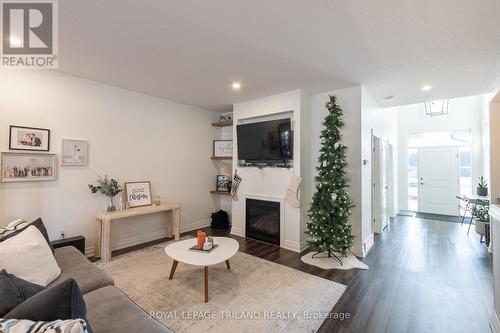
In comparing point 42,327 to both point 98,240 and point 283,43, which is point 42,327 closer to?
point 283,43

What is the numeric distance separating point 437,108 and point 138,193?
747 centimetres

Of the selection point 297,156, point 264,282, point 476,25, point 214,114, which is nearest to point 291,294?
point 264,282

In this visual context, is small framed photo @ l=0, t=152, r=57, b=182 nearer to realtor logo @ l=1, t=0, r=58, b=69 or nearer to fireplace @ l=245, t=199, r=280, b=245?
realtor logo @ l=1, t=0, r=58, b=69

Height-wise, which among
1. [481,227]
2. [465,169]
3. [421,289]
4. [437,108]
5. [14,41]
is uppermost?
[437,108]

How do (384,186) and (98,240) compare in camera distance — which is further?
(384,186)

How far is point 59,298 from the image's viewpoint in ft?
3.02

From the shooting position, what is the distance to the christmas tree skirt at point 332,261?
3.05m

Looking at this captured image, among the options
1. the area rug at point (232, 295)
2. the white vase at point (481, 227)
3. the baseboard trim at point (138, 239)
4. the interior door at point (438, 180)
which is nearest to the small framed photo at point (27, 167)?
the baseboard trim at point (138, 239)

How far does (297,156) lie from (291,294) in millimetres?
2023

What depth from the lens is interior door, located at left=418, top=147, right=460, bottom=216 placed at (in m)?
6.15

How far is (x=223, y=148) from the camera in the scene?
16.5 ft

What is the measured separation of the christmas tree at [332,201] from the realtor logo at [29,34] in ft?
10.6

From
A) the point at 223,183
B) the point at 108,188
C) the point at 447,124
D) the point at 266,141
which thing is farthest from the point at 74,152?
the point at 447,124

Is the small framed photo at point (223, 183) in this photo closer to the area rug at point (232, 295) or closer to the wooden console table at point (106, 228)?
the wooden console table at point (106, 228)
